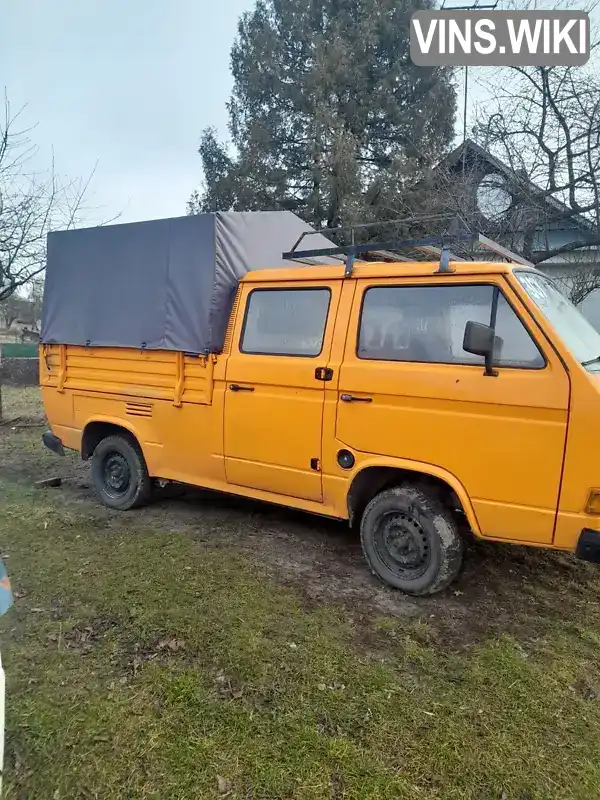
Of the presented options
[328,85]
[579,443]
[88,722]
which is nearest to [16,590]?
[88,722]

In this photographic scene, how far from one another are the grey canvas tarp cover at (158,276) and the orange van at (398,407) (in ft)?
0.53

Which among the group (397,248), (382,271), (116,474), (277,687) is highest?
(397,248)

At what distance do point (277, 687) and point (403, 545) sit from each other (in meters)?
1.36

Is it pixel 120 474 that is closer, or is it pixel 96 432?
pixel 120 474

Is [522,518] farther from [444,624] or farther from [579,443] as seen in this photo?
[444,624]

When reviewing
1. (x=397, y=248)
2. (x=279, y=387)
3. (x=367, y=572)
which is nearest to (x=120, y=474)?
(x=279, y=387)

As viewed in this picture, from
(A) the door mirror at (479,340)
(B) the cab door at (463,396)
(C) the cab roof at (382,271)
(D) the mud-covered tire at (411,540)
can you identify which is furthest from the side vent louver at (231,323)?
(A) the door mirror at (479,340)

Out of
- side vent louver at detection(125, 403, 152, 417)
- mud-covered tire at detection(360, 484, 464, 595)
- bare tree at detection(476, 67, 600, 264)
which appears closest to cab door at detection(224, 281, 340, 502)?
mud-covered tire at detection(360, 484, 464, 595)

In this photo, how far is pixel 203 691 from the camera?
2.80 m

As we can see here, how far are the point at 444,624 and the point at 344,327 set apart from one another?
210 centimetres

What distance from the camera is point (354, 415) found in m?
3.91

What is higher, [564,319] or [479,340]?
[564,319]

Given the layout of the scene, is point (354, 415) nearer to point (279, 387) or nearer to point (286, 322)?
point (279, 387)

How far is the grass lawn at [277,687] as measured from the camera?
2.31 m
